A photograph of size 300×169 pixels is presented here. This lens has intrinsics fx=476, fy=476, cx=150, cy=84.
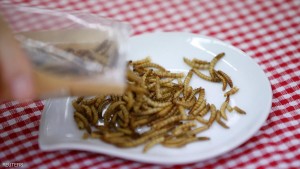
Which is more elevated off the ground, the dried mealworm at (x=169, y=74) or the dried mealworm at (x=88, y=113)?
the dried mealworm at (x=169, y=74)

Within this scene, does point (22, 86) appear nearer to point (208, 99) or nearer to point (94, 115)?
point (94, 115)

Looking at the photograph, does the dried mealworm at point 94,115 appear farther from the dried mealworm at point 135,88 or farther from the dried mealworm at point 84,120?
the dried mealworm at point 135,88

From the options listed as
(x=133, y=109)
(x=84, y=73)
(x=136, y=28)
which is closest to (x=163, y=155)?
(x=133, y=109)

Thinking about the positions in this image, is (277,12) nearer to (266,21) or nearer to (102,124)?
(266,21)

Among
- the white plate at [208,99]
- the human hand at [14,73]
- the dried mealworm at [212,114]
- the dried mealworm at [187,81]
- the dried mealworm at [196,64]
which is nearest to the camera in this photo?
the human hand at [14,73]

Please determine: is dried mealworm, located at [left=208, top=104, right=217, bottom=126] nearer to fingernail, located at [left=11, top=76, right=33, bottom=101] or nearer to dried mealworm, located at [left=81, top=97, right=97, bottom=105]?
dried mealworm, located at [left=81, top=97, right=97, bottom=105]

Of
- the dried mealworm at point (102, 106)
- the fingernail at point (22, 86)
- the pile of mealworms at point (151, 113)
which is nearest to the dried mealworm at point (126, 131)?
the pile of mealworms at point (151, 113)

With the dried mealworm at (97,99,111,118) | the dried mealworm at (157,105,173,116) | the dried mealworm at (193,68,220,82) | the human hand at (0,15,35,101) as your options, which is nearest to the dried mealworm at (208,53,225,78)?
the dried mealworm at (193,68,220,82)
